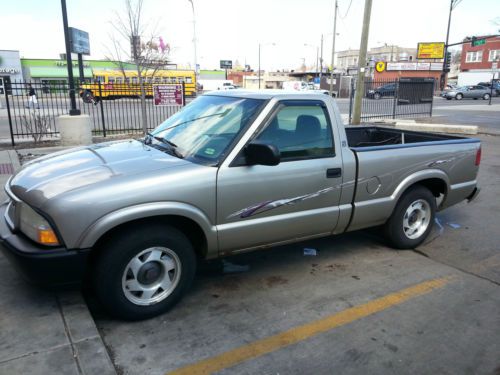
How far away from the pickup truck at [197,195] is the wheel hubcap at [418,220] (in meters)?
0.11

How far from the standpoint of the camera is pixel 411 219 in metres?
4.97

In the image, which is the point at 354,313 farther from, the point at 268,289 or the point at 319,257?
the point at 319,257

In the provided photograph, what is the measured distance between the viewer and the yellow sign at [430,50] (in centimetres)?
7044

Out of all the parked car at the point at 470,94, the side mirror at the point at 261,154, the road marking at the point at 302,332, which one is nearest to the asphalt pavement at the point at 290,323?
the road marking at the point at 302,332

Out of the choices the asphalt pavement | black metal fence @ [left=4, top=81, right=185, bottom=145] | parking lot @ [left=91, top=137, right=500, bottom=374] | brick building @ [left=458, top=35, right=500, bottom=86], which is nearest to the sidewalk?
the asphalt pavement

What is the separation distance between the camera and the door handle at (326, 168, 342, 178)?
3.98 meters

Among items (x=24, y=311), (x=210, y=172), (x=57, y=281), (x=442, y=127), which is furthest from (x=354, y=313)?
(x=442, y=127)

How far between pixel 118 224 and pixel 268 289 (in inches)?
62.2

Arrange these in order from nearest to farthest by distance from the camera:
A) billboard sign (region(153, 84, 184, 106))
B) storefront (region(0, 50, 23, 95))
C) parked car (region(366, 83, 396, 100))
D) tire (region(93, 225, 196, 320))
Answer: tire (region(93, 225, 196, 320)), billboard sign (region(153, 84, 184, 106)), parked car (region(366, 83, 396, 100)), storefront (region(0, 50, 23, 95))

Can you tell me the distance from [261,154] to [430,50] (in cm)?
7745

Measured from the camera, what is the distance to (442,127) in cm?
1548

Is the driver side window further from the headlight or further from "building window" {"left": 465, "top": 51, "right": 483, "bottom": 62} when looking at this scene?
"building window" {"left": 465, "top": 51, "right": 483, "bottom": 62}

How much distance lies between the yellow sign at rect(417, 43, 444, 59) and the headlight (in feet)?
255

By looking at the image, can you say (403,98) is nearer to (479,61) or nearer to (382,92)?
(382,92)
